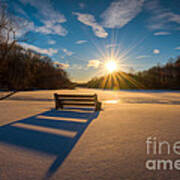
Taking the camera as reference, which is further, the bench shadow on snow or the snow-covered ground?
the bench shadow on snow

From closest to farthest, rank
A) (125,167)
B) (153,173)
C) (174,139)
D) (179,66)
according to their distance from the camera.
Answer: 1. (153,173)
2. (125,167)
3. (174,139)
4. (179,66)

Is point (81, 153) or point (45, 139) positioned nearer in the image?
point (81, 153)

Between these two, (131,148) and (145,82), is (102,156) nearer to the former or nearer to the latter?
(131,148)

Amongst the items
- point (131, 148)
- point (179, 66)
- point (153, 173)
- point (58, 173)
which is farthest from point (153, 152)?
point (179, 66)

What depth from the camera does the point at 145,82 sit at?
57.8m

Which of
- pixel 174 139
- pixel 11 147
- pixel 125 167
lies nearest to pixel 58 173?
pixel 125 167

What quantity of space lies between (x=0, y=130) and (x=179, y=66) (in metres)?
68.7

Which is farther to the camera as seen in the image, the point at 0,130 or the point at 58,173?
the point at 0,130

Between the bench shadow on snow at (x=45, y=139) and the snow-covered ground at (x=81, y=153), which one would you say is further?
the bench shadow on snow at (x=45, y=139)

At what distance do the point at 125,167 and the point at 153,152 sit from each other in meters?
0.98

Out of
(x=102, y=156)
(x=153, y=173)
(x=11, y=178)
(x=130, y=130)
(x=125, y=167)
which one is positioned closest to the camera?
(x=11, y=178)

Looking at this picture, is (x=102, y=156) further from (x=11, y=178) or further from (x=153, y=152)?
(x=11, y=178)

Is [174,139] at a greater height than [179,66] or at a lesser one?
lesser

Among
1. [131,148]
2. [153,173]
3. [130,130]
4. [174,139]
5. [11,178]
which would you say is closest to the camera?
[11,178]
